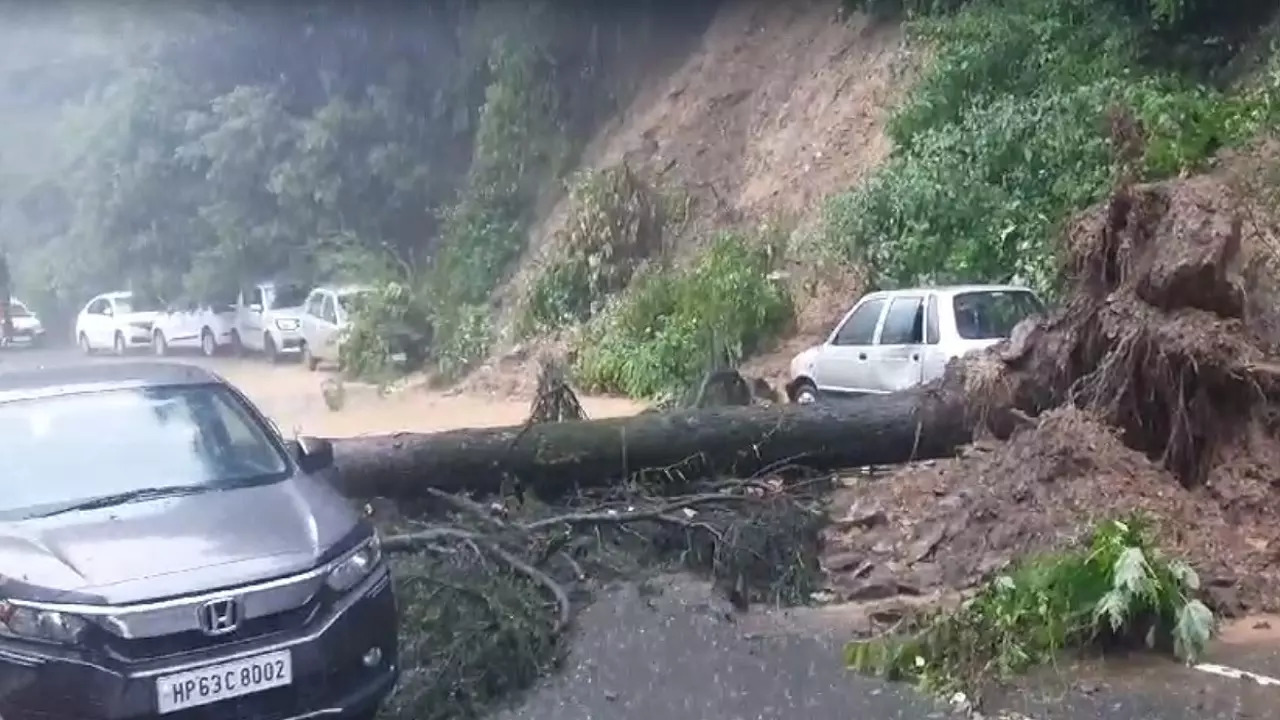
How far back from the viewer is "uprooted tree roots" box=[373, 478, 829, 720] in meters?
7.39

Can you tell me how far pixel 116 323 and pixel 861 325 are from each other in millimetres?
22153

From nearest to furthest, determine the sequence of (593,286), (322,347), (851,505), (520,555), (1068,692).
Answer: (1068,692)
(520,555)
(851,505)
(593,286)
(322,347)

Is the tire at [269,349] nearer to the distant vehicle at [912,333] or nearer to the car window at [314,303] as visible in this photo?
the car window at [314,303]

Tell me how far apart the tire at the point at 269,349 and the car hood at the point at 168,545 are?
2360 cm

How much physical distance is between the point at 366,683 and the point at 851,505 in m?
4.50

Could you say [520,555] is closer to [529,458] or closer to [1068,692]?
[529,458]

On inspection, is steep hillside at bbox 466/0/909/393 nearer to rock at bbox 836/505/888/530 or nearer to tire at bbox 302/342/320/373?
tire at bbox 302/342/320/373

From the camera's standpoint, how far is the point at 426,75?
108ft

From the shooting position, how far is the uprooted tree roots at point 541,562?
7.39 m

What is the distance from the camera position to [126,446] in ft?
23.0

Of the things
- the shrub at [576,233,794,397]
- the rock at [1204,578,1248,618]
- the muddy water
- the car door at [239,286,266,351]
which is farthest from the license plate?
the car door at [239,286,266,351]

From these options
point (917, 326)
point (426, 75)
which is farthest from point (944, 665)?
point (426, 75)

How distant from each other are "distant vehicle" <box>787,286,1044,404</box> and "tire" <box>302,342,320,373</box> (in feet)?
47.1

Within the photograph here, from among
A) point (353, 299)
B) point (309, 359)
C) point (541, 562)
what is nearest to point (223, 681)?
point (541, 562)
